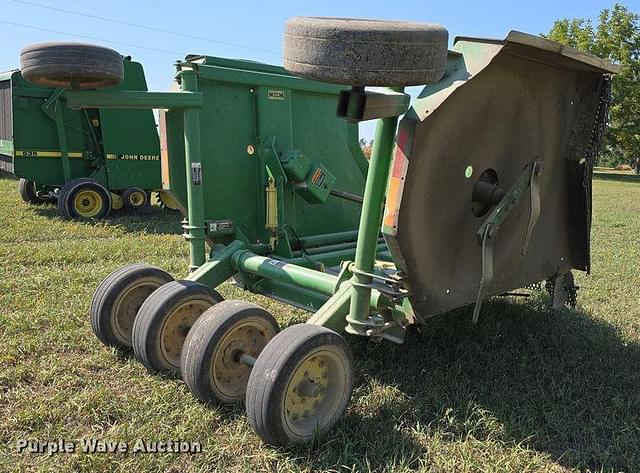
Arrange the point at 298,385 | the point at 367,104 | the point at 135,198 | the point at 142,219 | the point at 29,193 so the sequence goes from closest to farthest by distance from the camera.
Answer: the point at 367,104, the point at 298,385, the point at 142,219, the point at 135,198, the point at 29,193

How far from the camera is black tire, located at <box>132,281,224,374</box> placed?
323cm

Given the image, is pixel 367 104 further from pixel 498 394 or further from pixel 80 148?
pixel 80 148

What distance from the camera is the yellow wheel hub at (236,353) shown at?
9.69 ft

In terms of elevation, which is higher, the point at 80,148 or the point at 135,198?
the point at 80,148

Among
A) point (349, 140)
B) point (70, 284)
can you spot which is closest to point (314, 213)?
point (349, 140)

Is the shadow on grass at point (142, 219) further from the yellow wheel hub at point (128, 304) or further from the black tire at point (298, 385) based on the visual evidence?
the black tire at point (298, 385)

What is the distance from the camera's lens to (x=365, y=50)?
2273mm

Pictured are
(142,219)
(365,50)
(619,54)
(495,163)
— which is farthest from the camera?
(619,54)

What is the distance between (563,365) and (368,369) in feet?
4.18

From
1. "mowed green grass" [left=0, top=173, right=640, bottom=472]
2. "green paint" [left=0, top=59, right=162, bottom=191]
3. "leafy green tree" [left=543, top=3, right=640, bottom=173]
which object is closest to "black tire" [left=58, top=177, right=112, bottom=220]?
"green paint" [left=0, top=59, right=162, bottom=191]

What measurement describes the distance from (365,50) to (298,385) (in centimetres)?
151

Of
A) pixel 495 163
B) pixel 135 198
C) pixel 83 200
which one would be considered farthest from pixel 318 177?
pixel 135 198

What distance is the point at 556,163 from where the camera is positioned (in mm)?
3568

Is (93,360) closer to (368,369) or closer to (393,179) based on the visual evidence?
(368,369)
